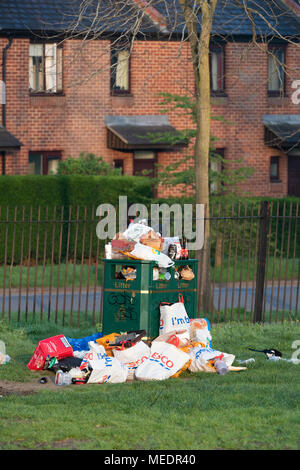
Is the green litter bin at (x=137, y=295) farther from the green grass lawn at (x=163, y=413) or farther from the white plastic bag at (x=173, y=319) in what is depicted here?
the green grass lawn at (x=163, y=413)

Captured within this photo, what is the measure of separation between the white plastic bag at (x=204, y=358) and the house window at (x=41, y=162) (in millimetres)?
16001

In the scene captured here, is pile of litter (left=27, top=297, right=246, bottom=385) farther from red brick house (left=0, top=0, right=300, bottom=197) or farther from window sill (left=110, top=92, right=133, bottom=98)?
window sill (left=110, top=92, right=133, bottom=98)

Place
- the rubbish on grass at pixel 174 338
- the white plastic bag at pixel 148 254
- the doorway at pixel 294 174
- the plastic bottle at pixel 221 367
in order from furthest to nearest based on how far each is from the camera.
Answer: the doorway at pixel 294 174 → the white plastic bag at pixel 148 254 → the rubbish on grass at pixel 174 338 → the plastic bottle at pixel 221 367

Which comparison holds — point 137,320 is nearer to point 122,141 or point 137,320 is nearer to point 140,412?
point 140,412

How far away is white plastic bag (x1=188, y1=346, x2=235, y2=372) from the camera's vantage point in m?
9.34

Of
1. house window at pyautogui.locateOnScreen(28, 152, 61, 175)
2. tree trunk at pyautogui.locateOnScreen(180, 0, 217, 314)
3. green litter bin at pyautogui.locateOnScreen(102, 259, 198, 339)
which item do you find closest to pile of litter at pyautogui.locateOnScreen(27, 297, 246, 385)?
green litter bin at pyautogui.locateOnScreen(102, 259, 198, 339)

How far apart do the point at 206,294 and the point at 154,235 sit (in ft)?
13.6

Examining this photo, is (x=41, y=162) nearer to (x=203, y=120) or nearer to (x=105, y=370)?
(x=203, y=120)

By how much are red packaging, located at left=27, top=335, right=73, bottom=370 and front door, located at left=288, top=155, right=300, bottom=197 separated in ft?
66.2

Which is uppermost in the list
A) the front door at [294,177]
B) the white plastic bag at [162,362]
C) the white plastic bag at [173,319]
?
the front door at [294,177]

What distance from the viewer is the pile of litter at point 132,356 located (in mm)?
8867

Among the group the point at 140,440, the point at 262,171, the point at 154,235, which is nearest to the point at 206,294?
the point at 154,235

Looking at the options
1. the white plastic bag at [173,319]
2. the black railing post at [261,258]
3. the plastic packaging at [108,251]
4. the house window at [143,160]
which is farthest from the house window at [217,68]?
the white plastic bag at [173,319]

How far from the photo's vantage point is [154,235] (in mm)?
10047
